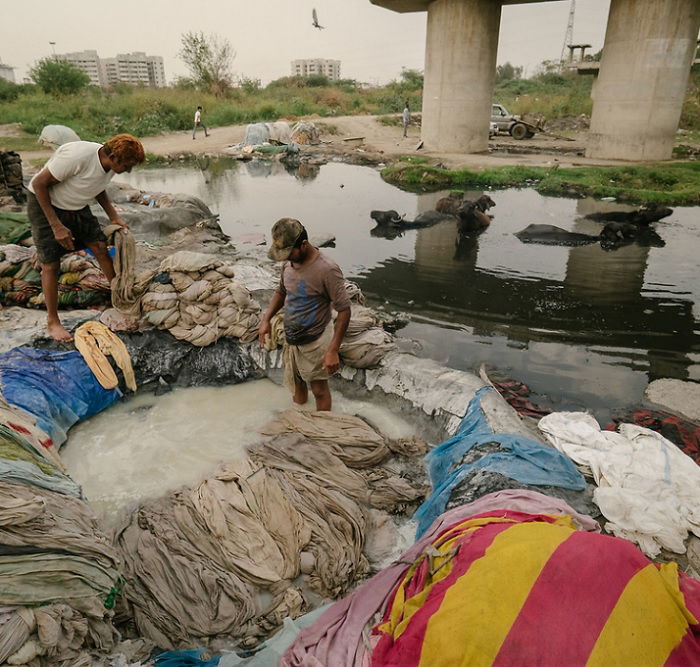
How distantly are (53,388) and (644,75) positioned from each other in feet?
57.8

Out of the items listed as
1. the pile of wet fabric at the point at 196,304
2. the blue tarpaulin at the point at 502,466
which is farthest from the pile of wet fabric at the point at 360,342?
the blue tarpaulin at the point at 502,466

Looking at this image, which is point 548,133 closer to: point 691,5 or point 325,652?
point 691,5

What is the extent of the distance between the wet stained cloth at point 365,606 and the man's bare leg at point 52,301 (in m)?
3.01

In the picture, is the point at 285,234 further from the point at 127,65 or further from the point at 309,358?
the point at 127,65

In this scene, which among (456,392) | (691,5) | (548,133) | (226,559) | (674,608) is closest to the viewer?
(674,608)

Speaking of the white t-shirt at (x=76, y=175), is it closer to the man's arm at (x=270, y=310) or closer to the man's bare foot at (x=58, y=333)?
the man's bare foot at (x=58, y=333)

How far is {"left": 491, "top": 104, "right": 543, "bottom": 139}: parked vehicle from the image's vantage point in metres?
22.2

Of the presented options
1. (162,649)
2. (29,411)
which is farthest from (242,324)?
(162,649)

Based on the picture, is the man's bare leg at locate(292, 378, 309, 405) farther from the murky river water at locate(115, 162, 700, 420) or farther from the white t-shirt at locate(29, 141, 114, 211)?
the white t-shirt at locate(29, 141, 114, 211)

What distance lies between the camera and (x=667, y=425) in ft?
12.8

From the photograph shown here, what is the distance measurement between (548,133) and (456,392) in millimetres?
23636

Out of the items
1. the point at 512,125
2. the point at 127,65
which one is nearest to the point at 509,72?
the point at 512,125

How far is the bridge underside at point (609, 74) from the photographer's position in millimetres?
14422

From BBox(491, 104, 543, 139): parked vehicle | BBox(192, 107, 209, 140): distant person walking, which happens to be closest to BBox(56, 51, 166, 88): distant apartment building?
BBox(192, 107, 209, 140): distant person walking
